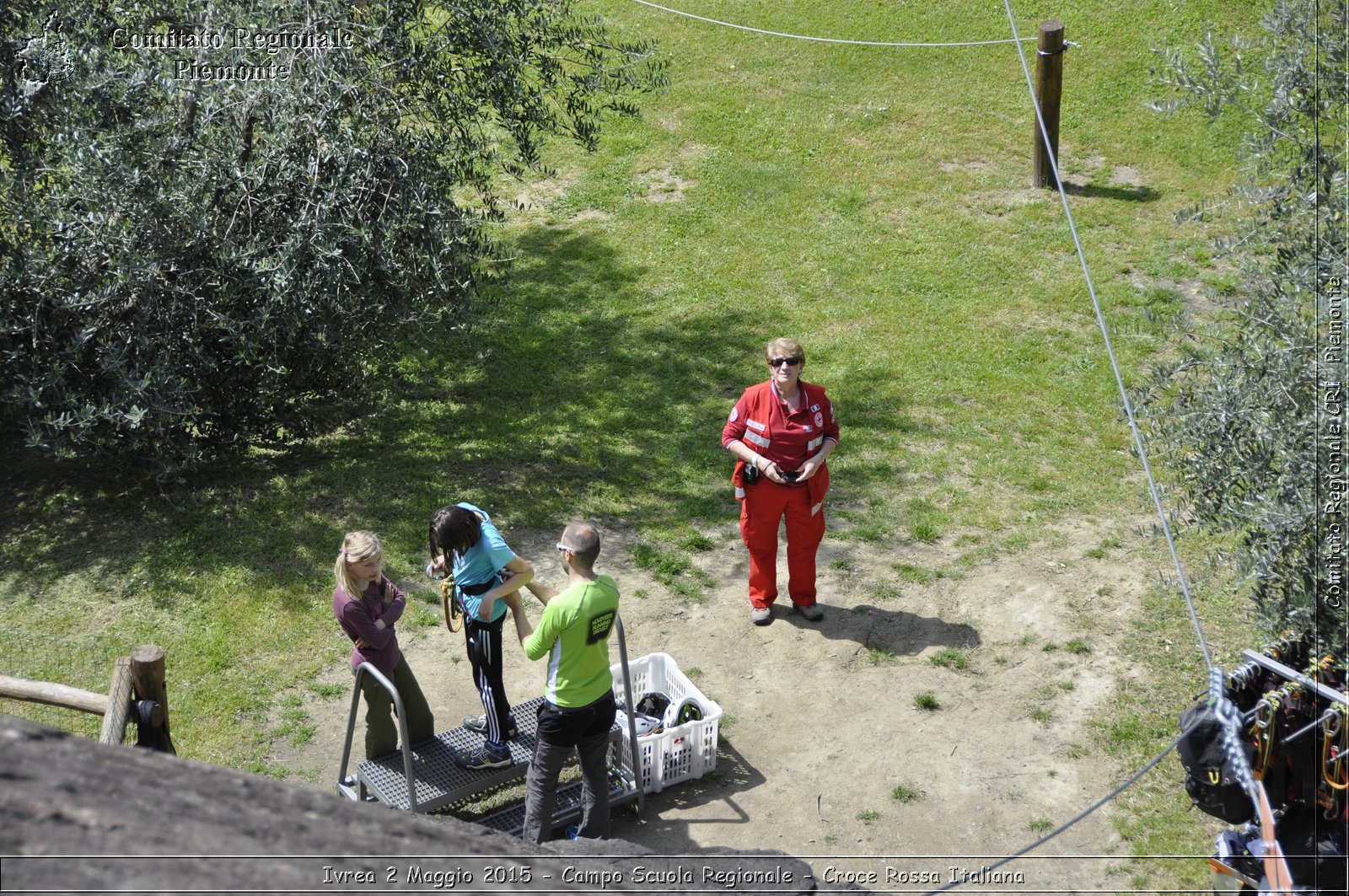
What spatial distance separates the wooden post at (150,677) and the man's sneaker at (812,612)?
379cm

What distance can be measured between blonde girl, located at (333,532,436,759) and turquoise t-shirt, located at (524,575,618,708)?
0.81m

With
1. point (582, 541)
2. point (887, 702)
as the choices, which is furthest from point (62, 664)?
point (887, 702)

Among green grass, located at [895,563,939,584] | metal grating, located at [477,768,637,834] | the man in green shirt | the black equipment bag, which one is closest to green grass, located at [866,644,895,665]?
green grass, located at [895,563,939,584]

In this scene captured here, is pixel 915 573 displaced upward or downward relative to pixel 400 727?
downward

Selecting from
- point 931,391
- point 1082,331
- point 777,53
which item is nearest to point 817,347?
point 931,391

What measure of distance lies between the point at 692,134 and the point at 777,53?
94.5 inches

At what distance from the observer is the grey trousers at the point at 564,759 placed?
5.37m

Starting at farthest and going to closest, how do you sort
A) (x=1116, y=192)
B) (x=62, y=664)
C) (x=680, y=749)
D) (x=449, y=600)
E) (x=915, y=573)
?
(x=1116, y=192), (x=915, y=573), (x=62, y=664), (x=680, y=749), (x=449, y=600)

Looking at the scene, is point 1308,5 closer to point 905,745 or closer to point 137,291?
point 905,745

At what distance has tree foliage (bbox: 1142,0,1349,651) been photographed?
5.32 metres

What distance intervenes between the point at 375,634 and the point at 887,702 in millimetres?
2971

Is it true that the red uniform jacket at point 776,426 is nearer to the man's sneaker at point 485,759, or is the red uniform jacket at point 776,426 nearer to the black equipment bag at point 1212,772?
the man's sneaker at point 485,759

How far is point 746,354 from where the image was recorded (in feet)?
37.2

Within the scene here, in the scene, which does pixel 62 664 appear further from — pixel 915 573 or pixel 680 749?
pixel 915 573
